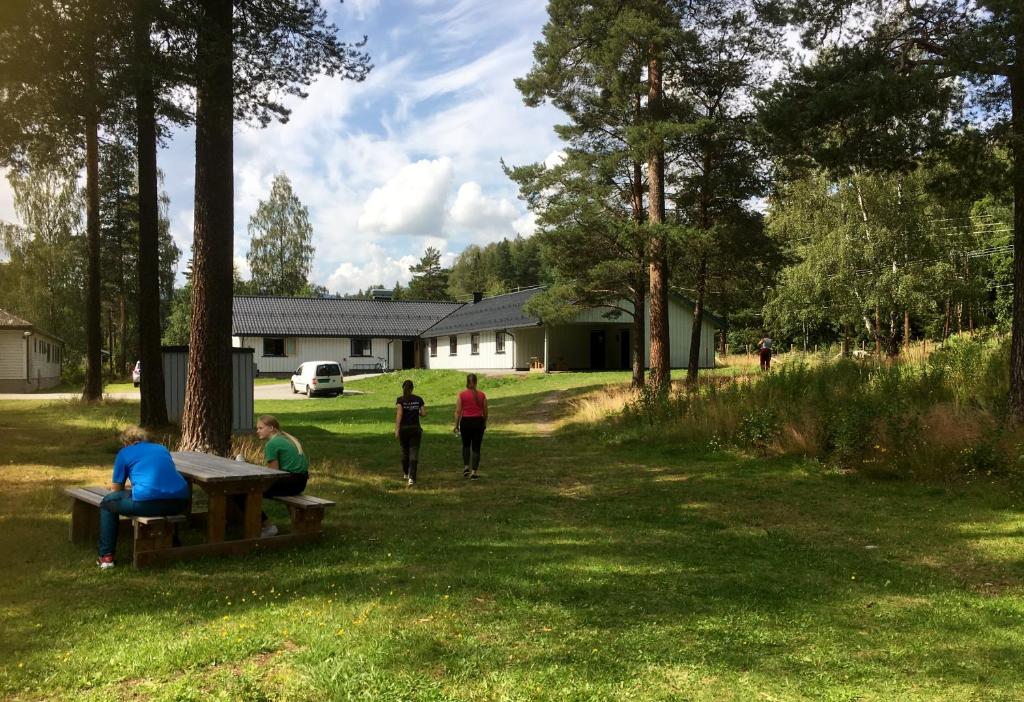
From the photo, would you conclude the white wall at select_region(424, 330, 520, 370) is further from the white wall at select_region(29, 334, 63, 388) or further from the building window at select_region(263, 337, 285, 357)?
the white wall at select_region(29, 334, 63, 388)

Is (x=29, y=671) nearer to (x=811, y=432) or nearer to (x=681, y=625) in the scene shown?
(x=681, y=625)

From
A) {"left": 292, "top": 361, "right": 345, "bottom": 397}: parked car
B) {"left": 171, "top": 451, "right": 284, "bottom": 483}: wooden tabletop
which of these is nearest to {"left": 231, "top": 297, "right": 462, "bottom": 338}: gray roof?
{"left": 292, "top": 361, "right": 345, "bottom": 397}: parked car

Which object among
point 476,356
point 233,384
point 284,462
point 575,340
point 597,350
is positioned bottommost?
point 284,462

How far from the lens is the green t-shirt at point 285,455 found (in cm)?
740

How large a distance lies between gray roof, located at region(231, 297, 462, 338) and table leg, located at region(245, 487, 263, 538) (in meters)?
41.8

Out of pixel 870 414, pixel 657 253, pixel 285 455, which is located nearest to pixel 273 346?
pixel 657 253

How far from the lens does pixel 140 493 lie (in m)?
5.98

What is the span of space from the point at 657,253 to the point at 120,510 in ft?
49.6

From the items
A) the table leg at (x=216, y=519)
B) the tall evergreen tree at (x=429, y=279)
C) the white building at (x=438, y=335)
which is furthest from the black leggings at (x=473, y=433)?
the tall evergreen tree at (x=429, y=279)

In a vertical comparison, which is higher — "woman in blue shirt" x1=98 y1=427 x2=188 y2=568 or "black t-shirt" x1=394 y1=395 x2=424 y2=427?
"black t-shirt" x1=394 y1=395 x2=424 y2=427

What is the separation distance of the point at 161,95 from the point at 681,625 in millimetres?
10493

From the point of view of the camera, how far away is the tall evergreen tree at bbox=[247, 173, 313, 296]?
6781 centimetres

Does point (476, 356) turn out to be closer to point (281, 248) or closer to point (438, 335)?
point (438, 335)

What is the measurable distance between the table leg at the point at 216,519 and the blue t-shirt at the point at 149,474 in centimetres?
35
